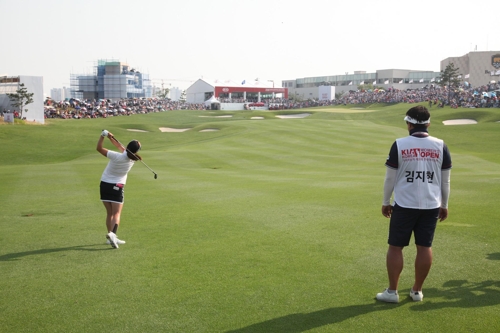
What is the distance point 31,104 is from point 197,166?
115ft

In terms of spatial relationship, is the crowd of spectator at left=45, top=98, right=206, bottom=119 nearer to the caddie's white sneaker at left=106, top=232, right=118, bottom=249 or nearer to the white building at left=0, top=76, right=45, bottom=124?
the white building at left=0, top=76, right=45, bottom=124

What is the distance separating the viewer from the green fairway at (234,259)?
592 cm

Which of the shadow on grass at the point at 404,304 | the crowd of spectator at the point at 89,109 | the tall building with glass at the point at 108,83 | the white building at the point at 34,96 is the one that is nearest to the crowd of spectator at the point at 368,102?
the crowd of spectator at the point at 89,109

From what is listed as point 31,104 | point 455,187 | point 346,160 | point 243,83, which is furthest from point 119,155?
point 243,83

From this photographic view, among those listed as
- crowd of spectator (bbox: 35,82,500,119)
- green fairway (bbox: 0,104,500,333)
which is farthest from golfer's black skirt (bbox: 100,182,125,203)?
crowd of spectator (bbox: 35,82,500,119)

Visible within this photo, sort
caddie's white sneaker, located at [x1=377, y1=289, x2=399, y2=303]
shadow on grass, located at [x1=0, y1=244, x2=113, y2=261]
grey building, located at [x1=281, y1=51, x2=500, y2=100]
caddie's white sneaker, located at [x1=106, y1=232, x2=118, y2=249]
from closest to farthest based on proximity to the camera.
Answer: caddie's white sneaker, located at [x1=377, y1=289, x2=399, y2=303] < shadow on grass, located at [x1=0, y1=244, x2=113, y2=261] < caddie's white sneaker, located at [x1=106, y1=232, x2=118, y2=249] < grey building, located at [x1=281, y1=51, x2=500, y2=100]

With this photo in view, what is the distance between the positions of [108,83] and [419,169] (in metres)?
152

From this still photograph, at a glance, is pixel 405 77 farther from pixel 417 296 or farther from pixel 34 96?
pixel 417 296

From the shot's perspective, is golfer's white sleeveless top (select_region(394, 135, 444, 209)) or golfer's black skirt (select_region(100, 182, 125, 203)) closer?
golfer's white sleeveless top (select_region(394, 135, 444, 209))

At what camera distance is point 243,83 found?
14000 cm

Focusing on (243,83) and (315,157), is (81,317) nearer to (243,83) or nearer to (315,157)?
(315,157)

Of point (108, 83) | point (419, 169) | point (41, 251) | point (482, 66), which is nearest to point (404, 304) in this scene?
point (419, 169)

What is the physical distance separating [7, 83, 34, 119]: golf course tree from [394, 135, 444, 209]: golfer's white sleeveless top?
52.5 meters

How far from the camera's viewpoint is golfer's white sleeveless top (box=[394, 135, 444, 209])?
249 inches
